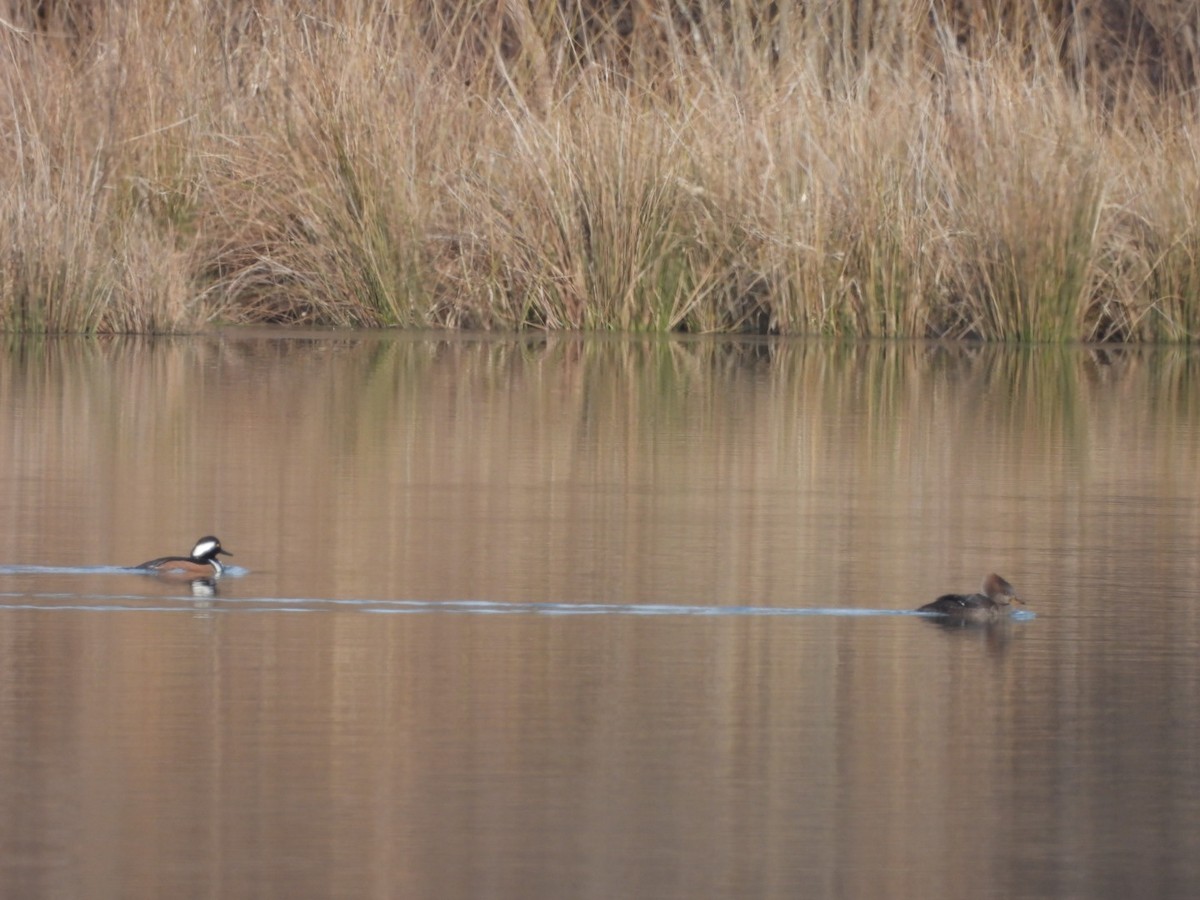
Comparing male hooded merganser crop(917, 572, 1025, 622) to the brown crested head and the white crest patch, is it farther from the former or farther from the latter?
the white crest patch

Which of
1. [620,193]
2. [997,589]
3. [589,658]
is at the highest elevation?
[620,193]

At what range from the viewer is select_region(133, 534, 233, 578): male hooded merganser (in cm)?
618

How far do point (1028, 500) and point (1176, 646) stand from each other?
2689mm

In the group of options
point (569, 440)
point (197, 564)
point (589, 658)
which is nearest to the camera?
point (589, 658)

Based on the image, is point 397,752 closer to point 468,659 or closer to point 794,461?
point 468,659

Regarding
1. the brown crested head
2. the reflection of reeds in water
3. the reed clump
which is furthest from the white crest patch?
the reed clump

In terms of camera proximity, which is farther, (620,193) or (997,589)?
(620,193)

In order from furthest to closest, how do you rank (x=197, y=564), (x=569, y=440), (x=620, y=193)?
1. (x=620, y=193)
2. (x=569, y=440)
3. (x=197, y=564)

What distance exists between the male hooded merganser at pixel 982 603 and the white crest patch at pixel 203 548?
1.61 m

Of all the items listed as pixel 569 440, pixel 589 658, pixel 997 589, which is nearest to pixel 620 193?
pixel 569 440

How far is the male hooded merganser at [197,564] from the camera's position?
6.18 m

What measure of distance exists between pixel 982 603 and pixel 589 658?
1001 millimetres

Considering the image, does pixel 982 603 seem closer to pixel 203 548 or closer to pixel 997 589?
pixel 997 589

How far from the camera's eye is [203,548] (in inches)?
245
